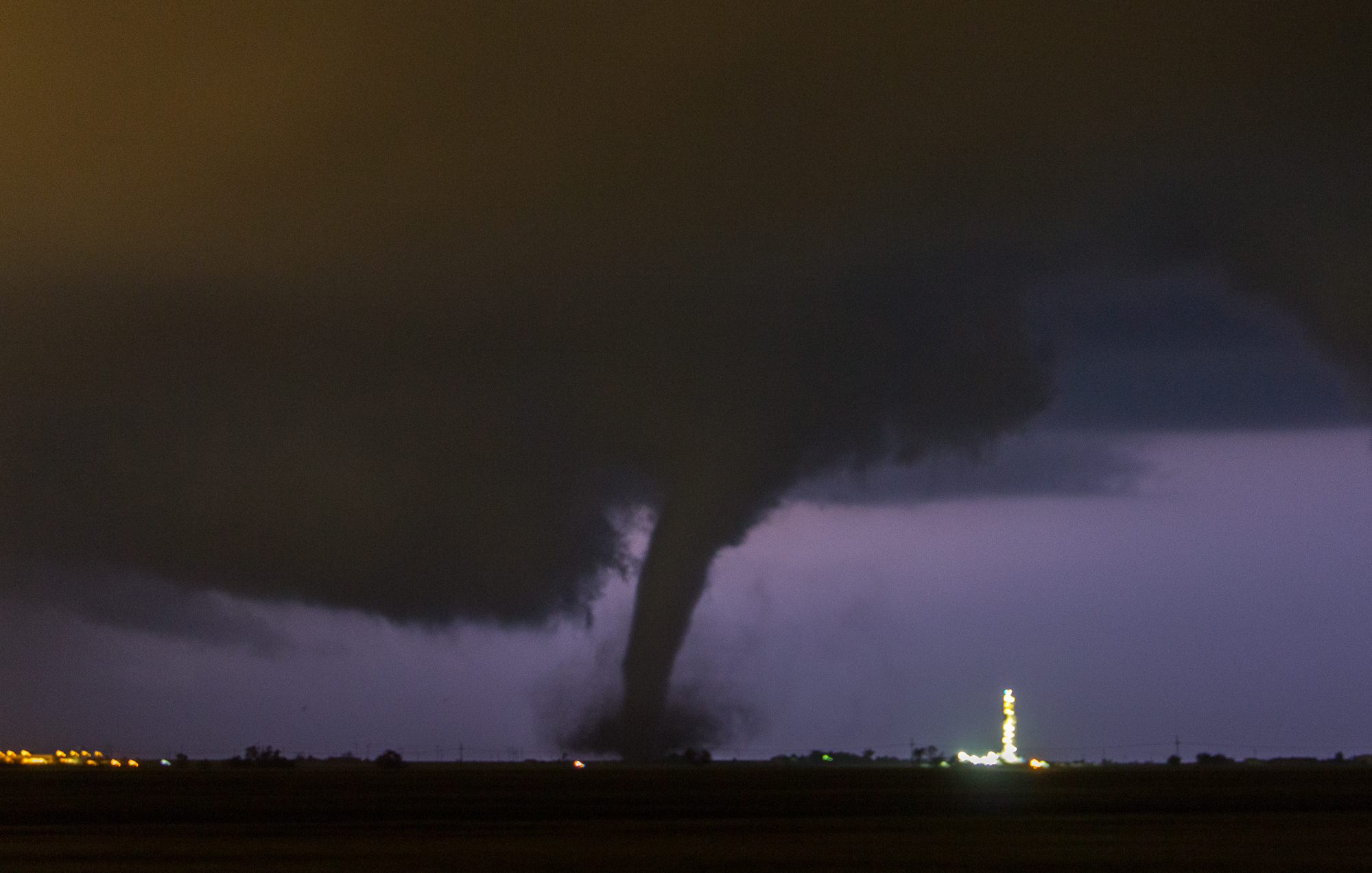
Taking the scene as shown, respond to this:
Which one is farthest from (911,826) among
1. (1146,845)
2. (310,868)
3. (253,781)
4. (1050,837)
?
(253,781)

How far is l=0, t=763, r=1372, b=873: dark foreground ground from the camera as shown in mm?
32938

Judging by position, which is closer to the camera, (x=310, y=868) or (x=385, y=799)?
(x=310, y=868)

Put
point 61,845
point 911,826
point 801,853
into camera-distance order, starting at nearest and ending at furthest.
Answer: point 801,853 < point 61,845 < point 911,826

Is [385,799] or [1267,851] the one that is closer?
[1267,851]

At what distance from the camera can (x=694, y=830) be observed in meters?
43.0

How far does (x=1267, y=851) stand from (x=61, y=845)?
29661mm

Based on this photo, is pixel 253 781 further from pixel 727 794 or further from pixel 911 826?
pixel 911 826

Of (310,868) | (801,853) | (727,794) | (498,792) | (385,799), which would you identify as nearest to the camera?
(310,868)

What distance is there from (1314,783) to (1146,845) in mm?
65597

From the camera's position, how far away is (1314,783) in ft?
310

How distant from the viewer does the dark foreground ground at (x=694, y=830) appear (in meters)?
32.9

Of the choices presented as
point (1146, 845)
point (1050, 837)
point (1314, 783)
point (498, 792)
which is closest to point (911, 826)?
point (1050, 837)

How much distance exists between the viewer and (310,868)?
31562mm

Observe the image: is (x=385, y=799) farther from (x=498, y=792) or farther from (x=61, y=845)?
Result: (x=61, y=845)
